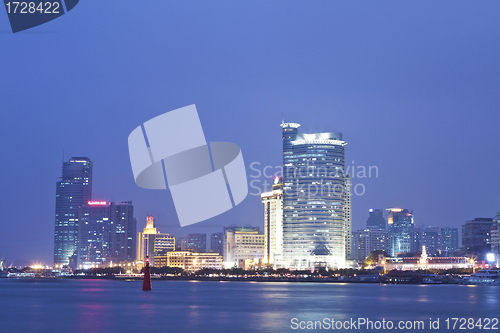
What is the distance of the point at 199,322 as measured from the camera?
5628 centimetres

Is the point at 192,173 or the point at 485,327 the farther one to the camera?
the point at 192,173

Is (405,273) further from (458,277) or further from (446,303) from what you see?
(446,303)

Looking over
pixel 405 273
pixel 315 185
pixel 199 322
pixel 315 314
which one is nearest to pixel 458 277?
pixel 405 273

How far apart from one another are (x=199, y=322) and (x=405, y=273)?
417ft

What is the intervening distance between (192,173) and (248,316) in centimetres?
4829

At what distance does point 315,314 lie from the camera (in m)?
63.4

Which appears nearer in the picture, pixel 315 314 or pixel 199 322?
pixel 199 322

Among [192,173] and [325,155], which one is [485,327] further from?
[325,155]

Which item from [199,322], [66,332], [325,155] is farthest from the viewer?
[325,155]

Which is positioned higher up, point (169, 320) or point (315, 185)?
point (315, 185)

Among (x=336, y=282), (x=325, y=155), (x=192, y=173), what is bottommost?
(x=336, y=282)

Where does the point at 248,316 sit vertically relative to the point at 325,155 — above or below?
below

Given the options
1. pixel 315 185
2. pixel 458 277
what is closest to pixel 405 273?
pixel 458 277

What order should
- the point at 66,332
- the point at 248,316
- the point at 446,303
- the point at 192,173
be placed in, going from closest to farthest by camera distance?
the point at 66,332 < the point at 248,316 < the point at 446,303 < the point at 192,173
